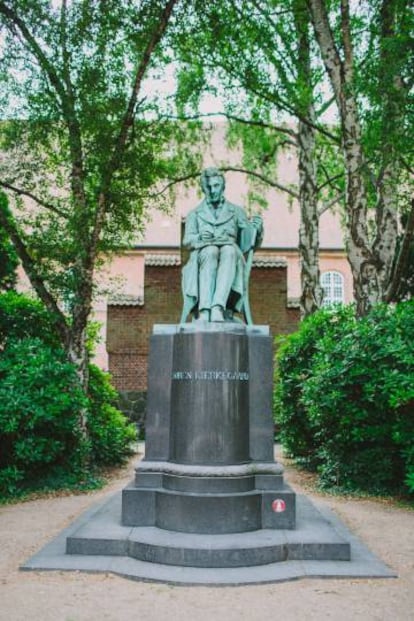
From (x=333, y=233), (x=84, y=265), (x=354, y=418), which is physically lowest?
(x=354, y=418)

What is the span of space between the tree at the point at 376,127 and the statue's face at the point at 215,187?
3.63 m

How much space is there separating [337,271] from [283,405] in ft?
66.5

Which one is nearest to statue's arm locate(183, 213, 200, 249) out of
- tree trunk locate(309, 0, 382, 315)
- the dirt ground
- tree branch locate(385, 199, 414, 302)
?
the dirt ground

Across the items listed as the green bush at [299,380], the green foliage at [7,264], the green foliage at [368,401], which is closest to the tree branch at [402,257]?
the green foliage at [368,401]

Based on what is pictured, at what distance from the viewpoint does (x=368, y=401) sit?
8727 mm

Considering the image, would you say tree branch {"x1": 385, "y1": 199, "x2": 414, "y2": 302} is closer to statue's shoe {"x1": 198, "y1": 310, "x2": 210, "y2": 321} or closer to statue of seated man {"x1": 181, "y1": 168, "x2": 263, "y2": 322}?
statue of seated man {"x1": 181, "y1": 168, "x2": 263, "y2": 322}

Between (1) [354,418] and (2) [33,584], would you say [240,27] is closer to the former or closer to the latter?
(1) [354,418]

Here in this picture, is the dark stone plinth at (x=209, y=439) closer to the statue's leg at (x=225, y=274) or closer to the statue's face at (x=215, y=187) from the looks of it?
the statue's leg at (x=225, y=274)

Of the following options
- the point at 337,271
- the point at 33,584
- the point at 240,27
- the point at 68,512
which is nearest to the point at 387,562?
the point at 33,584

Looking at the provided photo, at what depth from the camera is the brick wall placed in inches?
742

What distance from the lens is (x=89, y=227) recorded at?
1023 centimetres

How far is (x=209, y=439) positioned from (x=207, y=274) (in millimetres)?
1854

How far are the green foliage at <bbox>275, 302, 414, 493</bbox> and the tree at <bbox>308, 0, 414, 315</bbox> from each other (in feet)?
3.80

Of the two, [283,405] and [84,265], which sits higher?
[84,265]
